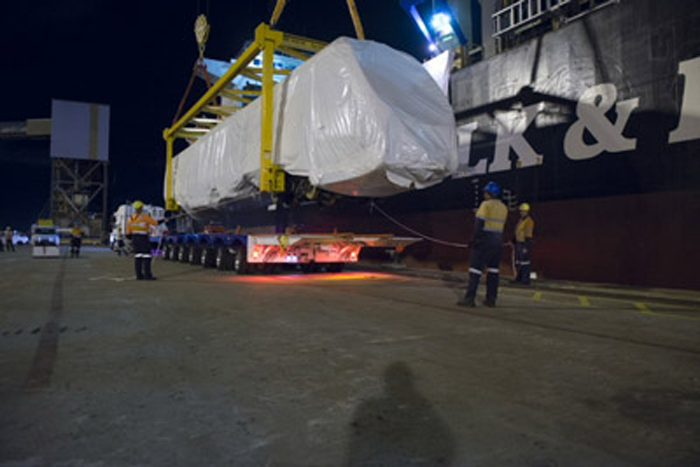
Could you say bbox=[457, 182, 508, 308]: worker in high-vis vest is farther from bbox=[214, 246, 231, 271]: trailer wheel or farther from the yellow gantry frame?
bbox=[214, 246, 231, 271]: trailer wheel

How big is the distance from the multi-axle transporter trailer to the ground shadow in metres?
6.61

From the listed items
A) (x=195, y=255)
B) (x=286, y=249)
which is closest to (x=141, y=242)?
(x=286, y=249)

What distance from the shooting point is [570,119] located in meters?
9.63

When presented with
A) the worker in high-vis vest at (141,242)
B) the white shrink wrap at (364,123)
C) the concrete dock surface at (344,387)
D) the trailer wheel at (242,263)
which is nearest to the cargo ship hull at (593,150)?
the trailer wheel at (242,263)

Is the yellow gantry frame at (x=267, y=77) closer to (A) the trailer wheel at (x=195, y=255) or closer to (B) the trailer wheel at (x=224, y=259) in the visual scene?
(B) the trailer wheel at (x=224, y=259)

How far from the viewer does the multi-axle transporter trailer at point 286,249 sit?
938 cm

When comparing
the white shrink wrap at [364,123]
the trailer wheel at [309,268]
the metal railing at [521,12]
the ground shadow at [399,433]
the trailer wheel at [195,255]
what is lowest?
the ground shadow at [399,433]

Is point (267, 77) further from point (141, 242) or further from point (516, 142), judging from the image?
point (516, 142)

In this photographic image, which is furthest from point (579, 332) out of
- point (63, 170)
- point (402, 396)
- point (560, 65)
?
→ point (63, 170)

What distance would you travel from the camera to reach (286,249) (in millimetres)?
9797

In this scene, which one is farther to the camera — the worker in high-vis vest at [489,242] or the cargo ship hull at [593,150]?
the cargo ship hull at [593,150]

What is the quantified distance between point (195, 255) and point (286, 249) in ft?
15.7

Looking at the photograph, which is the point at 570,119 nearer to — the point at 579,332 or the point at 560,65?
the point at 560,65

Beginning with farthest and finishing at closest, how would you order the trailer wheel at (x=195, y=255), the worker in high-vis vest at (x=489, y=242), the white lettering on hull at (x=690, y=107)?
the trailer wheel at (x=195, y=255) < the white lettering on hull at (x=690, y=107) < the worker in high-vis vest at (x=489, y=242)
